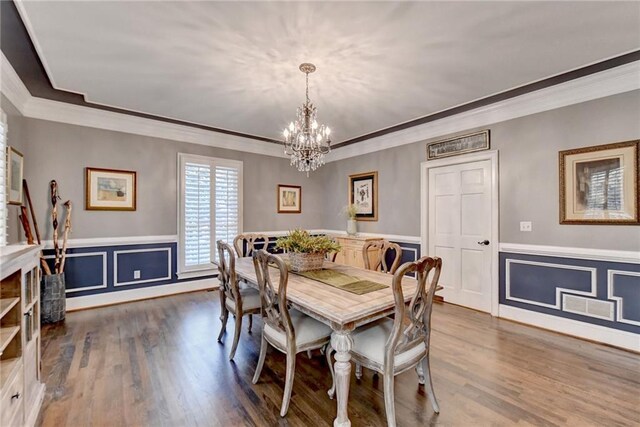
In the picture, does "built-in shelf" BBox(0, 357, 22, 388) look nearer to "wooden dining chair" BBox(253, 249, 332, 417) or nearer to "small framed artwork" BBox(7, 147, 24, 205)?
"wooden dining chair" BBox(253, 249, 332, 417)

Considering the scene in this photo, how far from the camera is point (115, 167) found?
4148mm

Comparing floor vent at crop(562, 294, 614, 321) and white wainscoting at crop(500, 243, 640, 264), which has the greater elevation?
white wainscoting at crop(500, 243, 640, 264)

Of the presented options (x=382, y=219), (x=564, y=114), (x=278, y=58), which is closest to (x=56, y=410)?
(x=278, y=58)

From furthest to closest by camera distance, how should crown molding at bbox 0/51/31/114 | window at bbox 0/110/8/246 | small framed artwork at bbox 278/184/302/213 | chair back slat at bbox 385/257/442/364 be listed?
small framed artwork at bbox 278/184/302/213 → crown molding at bbox 0/51/31/114 → window at bbox 0/110/8/246 → chair back slat at bbox 385/257/442/364

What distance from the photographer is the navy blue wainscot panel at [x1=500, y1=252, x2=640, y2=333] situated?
2.82 metres

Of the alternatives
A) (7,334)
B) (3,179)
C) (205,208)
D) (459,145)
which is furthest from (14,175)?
(459,145)

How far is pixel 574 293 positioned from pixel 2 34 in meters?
5.73

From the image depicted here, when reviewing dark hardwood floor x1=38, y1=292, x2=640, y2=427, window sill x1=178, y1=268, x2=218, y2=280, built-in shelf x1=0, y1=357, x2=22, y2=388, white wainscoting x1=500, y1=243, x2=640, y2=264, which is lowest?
dark hardwood floor x1=38, y1=292, x2=640, y2=427

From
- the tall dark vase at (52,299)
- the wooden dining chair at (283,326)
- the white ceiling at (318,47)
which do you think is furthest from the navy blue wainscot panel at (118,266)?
the wooden dining chair at (283,326)

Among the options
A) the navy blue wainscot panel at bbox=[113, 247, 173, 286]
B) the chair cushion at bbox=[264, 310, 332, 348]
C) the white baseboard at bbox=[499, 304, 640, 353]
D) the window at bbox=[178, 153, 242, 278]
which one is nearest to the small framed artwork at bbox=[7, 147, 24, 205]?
the navy blue wainscot panel at bbox=[113, 247, 173, 286]

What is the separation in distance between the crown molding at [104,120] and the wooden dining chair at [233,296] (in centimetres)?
263

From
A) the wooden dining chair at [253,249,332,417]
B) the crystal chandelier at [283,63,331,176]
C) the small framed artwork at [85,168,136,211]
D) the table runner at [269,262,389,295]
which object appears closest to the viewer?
the wooden dining chair at [253,249,332,417]

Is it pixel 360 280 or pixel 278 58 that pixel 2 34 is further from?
pixel 360 280

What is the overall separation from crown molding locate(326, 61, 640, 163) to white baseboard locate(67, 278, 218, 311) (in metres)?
3.97
